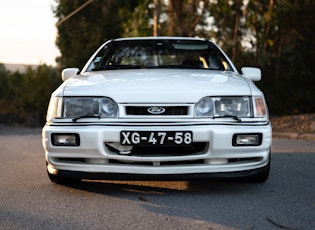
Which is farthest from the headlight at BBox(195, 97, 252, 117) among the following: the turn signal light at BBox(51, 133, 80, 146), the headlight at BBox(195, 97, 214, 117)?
the turn signal light at BBox(51, 133, 80, 146)

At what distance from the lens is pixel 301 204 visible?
13.3 ft

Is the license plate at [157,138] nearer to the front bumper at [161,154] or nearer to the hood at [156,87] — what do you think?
the front bumper at [161,154]

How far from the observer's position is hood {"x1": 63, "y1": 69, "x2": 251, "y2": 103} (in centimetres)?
427

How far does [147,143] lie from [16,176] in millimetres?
1906

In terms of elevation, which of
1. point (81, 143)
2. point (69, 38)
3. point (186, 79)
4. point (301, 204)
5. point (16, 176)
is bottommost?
point (69, 38)

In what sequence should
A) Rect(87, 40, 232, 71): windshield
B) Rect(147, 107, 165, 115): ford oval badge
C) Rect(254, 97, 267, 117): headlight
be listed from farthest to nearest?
Rect(87, 40, 232, 71): windshield
Rect(254, 97, 267, 117): headlight
Rect(147, 107, 165, 115): ford oval badge

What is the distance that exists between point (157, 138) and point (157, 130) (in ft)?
0.20

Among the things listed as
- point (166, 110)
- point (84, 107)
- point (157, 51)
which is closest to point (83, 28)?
point (157, 51)

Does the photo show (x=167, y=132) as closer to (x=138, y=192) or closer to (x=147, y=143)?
(x=147, y=143)

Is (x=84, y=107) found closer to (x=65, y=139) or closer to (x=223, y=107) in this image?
(x=65, y=139)

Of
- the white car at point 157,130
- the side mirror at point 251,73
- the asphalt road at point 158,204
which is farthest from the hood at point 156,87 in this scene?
the asphalt road at point 158,204

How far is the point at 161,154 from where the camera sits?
4.22 m

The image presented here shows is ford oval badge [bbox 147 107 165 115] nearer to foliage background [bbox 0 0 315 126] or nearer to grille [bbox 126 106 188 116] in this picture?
grille [bbox 126 106 188 116]

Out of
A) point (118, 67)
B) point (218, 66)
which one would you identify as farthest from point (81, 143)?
point (218, 66)
